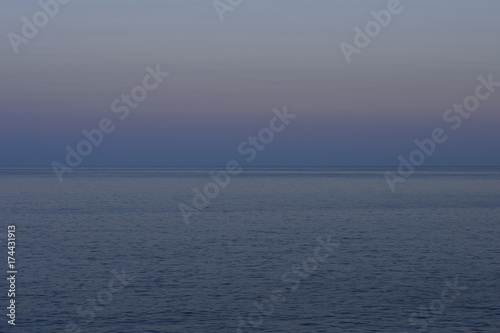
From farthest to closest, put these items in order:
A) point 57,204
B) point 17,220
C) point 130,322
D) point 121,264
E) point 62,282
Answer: point 57,204
point 17,220
point 121,264
point 62,282
point 130,322

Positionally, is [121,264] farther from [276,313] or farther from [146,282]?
[276,313]

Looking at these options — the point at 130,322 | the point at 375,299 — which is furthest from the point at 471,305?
the point at 130,322

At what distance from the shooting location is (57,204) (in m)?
107

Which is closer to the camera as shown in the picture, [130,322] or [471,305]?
[130,322]

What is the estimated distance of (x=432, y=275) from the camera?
43844 millimetres

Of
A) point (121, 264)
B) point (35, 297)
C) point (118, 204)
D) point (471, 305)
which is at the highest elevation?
point (118, 204)

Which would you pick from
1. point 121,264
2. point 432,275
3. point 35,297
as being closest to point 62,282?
point 35,297

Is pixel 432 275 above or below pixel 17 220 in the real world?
below

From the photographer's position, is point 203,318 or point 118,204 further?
point 118,204

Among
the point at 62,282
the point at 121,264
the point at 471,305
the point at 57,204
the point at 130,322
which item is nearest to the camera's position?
the point at 130,322

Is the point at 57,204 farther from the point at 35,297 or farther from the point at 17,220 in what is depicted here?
the point at 35,297

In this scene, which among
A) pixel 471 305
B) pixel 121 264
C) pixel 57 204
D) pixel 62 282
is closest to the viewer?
pixel 471 305

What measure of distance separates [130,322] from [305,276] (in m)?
14.1

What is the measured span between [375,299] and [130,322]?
13203 millimetres
